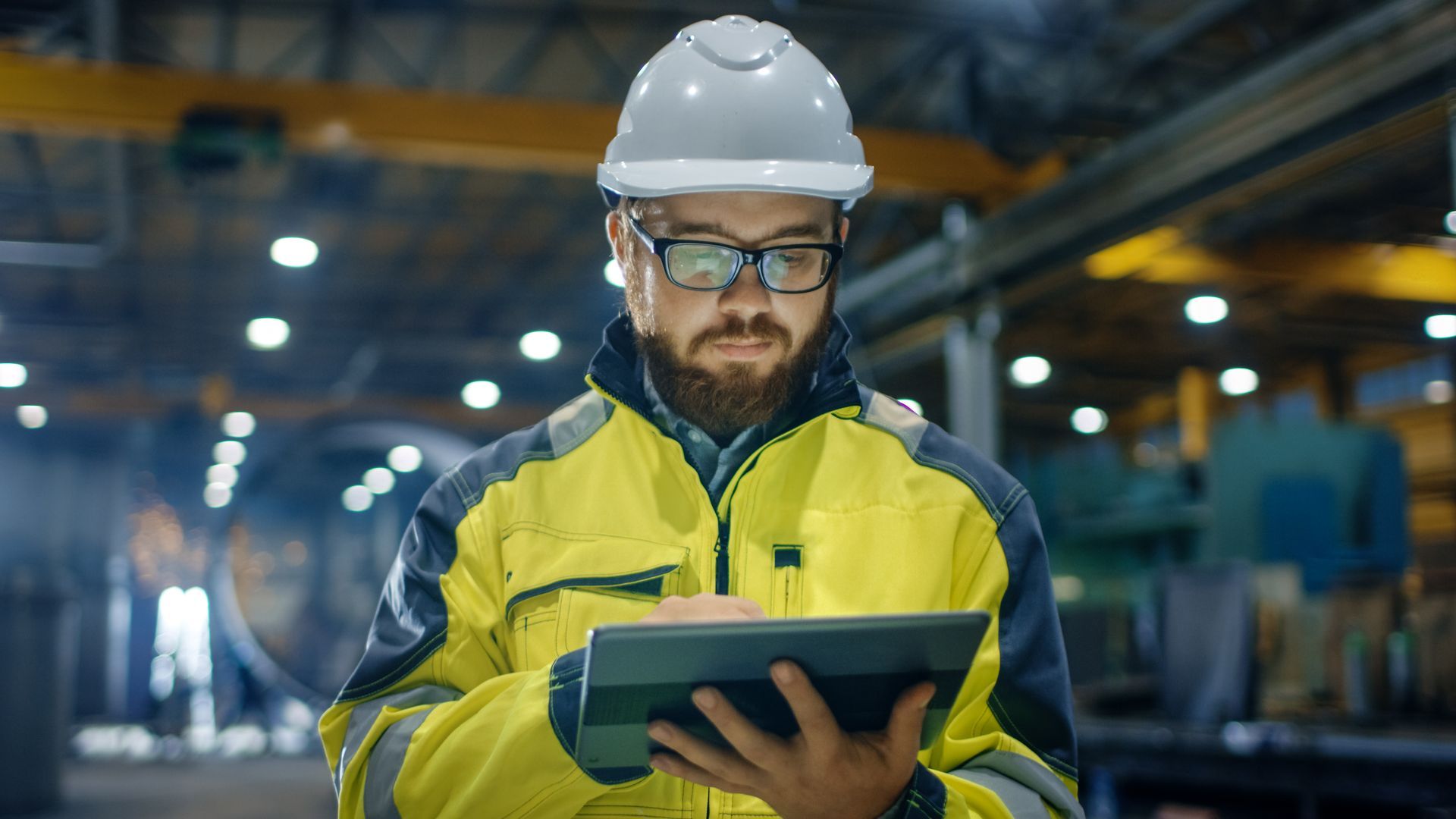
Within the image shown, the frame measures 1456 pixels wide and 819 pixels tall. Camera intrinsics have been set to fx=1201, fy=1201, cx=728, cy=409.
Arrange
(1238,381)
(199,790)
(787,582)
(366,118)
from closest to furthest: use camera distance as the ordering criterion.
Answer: (787,582) < (366,118) < (199,790) < (1238,381)

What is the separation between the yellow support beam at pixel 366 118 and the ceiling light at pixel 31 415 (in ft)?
36.4

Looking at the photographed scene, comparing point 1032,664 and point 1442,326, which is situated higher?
point 1442,326

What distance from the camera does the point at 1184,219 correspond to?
5961mm

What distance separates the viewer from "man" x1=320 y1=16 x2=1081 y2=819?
123 centimetres

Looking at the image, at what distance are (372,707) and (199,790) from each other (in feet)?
31.9

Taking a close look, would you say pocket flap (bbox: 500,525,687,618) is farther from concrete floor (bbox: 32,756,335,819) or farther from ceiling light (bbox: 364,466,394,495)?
ceiling light (bbox: 364,466,394,495)

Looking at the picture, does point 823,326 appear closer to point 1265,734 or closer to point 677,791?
point 677,791

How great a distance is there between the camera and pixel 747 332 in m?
1.32

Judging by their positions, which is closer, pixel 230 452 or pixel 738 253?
pixel 738 253

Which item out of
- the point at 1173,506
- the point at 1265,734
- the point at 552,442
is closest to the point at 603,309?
the point at 1173,506

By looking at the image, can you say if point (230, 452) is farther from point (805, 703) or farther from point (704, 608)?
point (805, 703)

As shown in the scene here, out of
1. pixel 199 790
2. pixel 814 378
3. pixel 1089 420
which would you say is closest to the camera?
pixel 814 378

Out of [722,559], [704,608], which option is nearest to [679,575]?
[722,559]

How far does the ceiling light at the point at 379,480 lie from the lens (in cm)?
945
